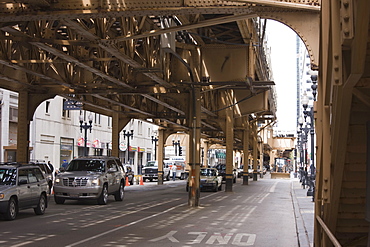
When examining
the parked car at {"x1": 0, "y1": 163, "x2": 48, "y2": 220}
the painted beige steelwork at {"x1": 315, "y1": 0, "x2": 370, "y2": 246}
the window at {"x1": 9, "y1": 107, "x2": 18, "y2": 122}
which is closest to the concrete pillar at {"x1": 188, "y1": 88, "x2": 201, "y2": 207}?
the parked car at {"x1": 0, "y1": 163, "x2": 48, "y2": 220}

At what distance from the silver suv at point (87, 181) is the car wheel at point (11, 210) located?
6.14 metres

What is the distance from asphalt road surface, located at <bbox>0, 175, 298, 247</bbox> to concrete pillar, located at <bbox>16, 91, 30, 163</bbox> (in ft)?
14.3

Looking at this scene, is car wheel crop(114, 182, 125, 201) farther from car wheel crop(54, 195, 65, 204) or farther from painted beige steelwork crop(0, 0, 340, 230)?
painted beige steelwork crop(0, 0, 340, 230)

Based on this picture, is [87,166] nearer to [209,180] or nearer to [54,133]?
[209,180]

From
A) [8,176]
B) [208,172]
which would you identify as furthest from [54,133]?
[8,176]

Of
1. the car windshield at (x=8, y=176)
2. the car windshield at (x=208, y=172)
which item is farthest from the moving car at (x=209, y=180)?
the car windshield at (x=8, y=176)

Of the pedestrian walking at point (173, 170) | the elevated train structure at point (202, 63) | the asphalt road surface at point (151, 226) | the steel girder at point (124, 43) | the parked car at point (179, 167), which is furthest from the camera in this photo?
the parked car at point (179, 167)

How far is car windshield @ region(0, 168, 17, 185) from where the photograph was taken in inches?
731

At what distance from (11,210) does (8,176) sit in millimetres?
1230

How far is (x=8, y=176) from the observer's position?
18859mm

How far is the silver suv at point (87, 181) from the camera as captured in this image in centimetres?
2469

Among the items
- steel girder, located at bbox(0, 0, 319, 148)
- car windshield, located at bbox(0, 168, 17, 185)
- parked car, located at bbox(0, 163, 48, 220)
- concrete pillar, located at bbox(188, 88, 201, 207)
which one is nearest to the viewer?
steel girder, located at bbox(0, 0, 319, 148)

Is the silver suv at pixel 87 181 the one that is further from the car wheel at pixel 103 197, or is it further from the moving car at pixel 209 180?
the moving car at pixel 209 180

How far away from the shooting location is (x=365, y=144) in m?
8.09
